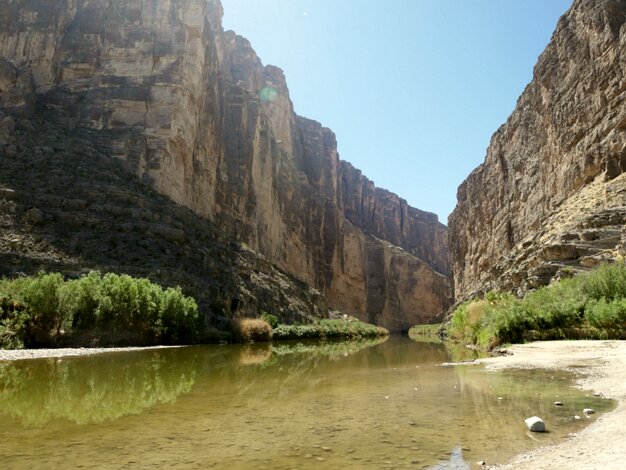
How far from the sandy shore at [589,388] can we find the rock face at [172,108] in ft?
112

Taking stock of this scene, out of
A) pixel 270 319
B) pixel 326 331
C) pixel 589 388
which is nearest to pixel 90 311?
pixel 270 319

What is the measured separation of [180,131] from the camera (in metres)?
56.2

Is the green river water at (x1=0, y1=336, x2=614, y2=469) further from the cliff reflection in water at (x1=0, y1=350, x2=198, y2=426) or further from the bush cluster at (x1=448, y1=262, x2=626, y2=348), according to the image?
the bush cluster at (x1=448, y1=262, x2=626, y2=348)

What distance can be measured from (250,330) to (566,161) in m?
36.1

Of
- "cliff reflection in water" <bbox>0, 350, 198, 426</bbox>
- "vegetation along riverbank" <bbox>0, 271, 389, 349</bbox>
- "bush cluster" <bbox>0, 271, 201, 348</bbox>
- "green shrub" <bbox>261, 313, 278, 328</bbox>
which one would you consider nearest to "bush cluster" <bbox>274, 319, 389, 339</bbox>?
"green shrub" <bbox>261, 313, 278, 328</bbox>

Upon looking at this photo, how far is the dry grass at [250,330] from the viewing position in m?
40.2

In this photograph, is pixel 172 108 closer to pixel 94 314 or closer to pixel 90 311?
pixel 90 311

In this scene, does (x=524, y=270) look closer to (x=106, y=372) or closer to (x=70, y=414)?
(x=106, y=372)

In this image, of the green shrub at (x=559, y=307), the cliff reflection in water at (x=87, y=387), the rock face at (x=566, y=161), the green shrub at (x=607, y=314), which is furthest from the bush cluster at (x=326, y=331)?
the green shrub at (x=607, y=314)

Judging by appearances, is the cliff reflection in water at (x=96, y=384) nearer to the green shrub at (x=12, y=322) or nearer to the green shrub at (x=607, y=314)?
the green shrub at (x=12, y=322)

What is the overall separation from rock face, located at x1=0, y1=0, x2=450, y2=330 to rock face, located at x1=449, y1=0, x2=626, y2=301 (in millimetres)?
32402

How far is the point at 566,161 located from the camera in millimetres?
50406

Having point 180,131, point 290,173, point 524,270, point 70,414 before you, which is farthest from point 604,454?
point 290,173

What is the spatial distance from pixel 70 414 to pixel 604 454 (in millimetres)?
8791
